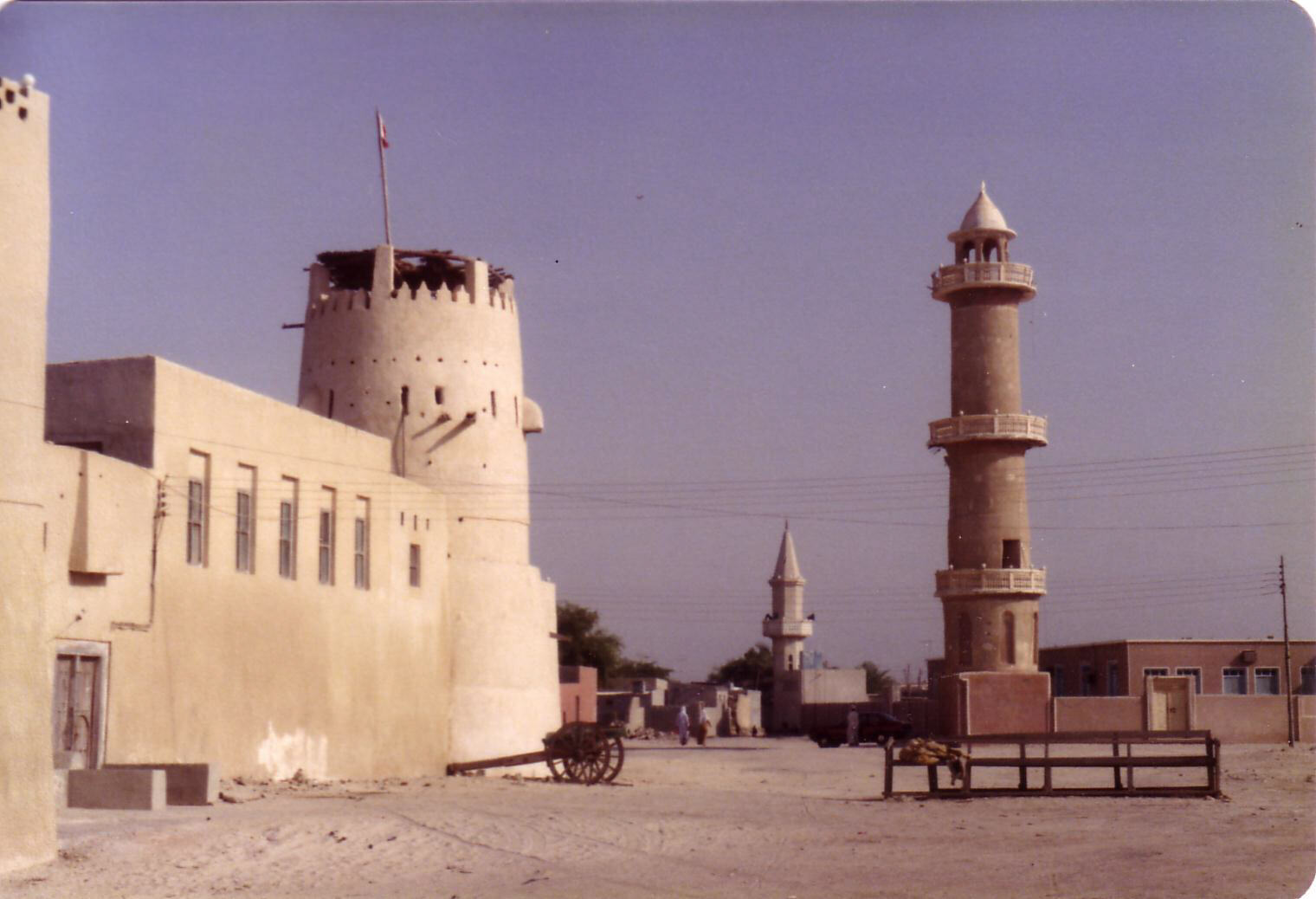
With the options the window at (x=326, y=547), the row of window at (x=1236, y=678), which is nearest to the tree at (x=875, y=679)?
the row of window at (x=1236, y=678)

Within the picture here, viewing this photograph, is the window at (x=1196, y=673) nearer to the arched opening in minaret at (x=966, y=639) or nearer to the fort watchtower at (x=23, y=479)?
the arched opening in minaret at (x=966, y=639)

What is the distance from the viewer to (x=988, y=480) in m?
51.1

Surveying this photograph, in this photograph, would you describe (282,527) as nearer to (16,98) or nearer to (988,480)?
(16,98)

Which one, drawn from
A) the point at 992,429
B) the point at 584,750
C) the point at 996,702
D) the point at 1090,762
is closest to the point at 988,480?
the point at 992,429

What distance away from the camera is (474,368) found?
3619cm

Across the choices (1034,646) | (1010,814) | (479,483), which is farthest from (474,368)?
(1034,646)

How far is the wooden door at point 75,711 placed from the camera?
22266 mm

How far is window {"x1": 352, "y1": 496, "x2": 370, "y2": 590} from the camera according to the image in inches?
1232

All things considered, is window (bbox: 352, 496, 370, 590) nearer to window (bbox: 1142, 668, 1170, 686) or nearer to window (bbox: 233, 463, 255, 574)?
window (bbox: 233, 463, 255, 574)

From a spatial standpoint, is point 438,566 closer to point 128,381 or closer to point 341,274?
point 341,274

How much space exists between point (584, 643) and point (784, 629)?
378 inches

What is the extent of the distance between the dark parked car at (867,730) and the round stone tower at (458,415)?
1936 cm

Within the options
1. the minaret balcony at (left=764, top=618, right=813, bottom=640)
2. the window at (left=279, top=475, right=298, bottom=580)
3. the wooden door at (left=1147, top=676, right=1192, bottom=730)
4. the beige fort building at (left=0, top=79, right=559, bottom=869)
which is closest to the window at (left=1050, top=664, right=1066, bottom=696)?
the wooden door at (left=1147, top=676, right=1192, bottom=730)

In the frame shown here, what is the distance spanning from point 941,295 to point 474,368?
68.6 ft
